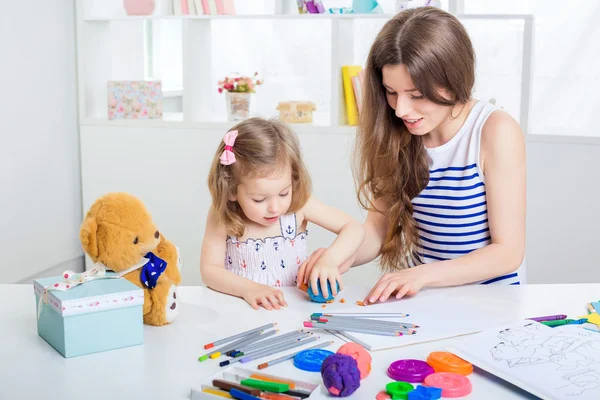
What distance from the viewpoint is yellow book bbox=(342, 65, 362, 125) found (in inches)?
120

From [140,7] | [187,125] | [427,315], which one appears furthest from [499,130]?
[140,7]

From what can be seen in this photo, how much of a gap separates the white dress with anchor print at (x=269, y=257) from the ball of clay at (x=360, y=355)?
2.13 feet

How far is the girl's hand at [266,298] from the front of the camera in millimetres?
1370

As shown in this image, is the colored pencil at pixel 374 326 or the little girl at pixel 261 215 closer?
the colored pencil at pixel 374 326

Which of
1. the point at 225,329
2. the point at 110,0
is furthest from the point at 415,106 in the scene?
the point at 110,0

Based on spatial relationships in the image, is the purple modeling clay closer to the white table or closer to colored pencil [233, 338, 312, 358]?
the white table

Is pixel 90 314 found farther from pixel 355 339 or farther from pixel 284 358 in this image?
pixel 355 339

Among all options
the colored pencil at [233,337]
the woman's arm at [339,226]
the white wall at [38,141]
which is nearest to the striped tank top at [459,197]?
the woman's arm at [339,226]

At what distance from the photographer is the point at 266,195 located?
1579mm

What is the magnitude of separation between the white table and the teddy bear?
0.15 ft

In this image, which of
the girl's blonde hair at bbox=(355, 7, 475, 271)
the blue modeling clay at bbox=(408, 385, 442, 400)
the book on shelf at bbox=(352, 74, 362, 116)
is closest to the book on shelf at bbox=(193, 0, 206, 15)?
the book on shelf at bbox=(352, 74, 362, 116)

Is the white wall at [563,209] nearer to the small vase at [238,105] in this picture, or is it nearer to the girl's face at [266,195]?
the small vase at [238,105]

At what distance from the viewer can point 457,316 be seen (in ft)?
4.29

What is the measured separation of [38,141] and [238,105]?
874 mm
